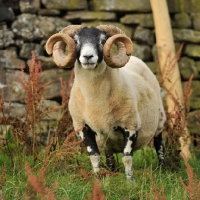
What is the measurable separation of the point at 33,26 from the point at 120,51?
3.83 meters

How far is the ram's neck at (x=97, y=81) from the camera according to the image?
4.81 m

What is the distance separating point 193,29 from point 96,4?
1621 mm

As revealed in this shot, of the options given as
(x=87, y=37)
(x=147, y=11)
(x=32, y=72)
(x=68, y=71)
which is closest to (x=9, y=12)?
(x=68, y=71)

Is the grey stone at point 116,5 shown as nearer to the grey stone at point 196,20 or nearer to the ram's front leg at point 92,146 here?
the grey stone at point 196,20

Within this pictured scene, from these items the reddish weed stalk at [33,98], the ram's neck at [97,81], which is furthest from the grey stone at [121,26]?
the ram's neck at [97,81]

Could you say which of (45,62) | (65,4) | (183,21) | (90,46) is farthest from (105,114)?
(183,21)

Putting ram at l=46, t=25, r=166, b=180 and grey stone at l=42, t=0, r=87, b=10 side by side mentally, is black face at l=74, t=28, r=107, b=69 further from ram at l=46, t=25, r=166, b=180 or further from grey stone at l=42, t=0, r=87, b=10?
grey stone at l=42, t=0, r=87, b=10

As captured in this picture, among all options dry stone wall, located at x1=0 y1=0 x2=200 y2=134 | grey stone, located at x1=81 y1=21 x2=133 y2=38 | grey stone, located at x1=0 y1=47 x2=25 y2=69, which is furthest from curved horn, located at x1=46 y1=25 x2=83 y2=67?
grey stone, located at x1=81 y1=21 x2=133 y2=38

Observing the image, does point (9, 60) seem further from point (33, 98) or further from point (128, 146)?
point (128, 146)

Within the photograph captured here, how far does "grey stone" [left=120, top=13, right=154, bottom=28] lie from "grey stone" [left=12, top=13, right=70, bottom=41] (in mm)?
1020

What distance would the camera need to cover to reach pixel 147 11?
8.88 metres

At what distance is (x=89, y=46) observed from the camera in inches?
176

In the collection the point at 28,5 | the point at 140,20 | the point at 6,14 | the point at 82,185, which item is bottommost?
the point at 82,185

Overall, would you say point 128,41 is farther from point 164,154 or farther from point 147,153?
point 147,153
